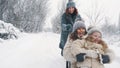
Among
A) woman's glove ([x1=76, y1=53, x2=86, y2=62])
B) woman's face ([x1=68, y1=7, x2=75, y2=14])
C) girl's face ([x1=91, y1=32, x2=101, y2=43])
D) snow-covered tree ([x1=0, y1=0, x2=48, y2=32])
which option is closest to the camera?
woman's glove ([x1=76, y1=53, x2=86, y2=62])

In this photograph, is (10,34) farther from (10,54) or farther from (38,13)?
(38,13)

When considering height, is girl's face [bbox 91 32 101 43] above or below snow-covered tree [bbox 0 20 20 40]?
above

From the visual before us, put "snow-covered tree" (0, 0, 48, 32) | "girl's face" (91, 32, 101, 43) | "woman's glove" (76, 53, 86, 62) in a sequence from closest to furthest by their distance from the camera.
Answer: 1. "woman's glove" (76, 53, 86, 62)
2. "girl's face" (91, 32, 101, 43)
3. "snow-covered tree" (0, 0, 48, 32)

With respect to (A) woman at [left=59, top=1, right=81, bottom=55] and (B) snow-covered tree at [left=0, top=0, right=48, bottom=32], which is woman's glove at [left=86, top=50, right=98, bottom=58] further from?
(B) snow-covered tree at [left=0, top=0, right=48, bottom=32]

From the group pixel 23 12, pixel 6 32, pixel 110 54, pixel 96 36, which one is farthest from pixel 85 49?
pixel 23 12

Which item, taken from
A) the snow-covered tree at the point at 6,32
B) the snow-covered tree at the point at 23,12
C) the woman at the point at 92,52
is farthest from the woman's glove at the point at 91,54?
the snow-covered tree at the point at 23,12

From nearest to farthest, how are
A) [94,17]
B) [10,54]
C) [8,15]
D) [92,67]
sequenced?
[92,67], [10,54], [8,15], [94,17]

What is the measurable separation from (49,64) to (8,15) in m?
25.5

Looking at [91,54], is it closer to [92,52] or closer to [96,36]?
[92,52]

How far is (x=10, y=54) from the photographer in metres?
9.91

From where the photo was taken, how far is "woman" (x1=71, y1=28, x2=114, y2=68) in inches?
161

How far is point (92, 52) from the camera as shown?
412 centimetres

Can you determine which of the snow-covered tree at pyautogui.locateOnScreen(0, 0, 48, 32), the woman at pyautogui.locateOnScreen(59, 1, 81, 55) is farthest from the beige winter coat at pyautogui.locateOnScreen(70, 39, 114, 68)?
the snow-covered tree at pyautogui.locateOnScreen(0, 0, 48, 32)

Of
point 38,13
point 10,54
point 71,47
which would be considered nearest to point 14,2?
point 38,13
